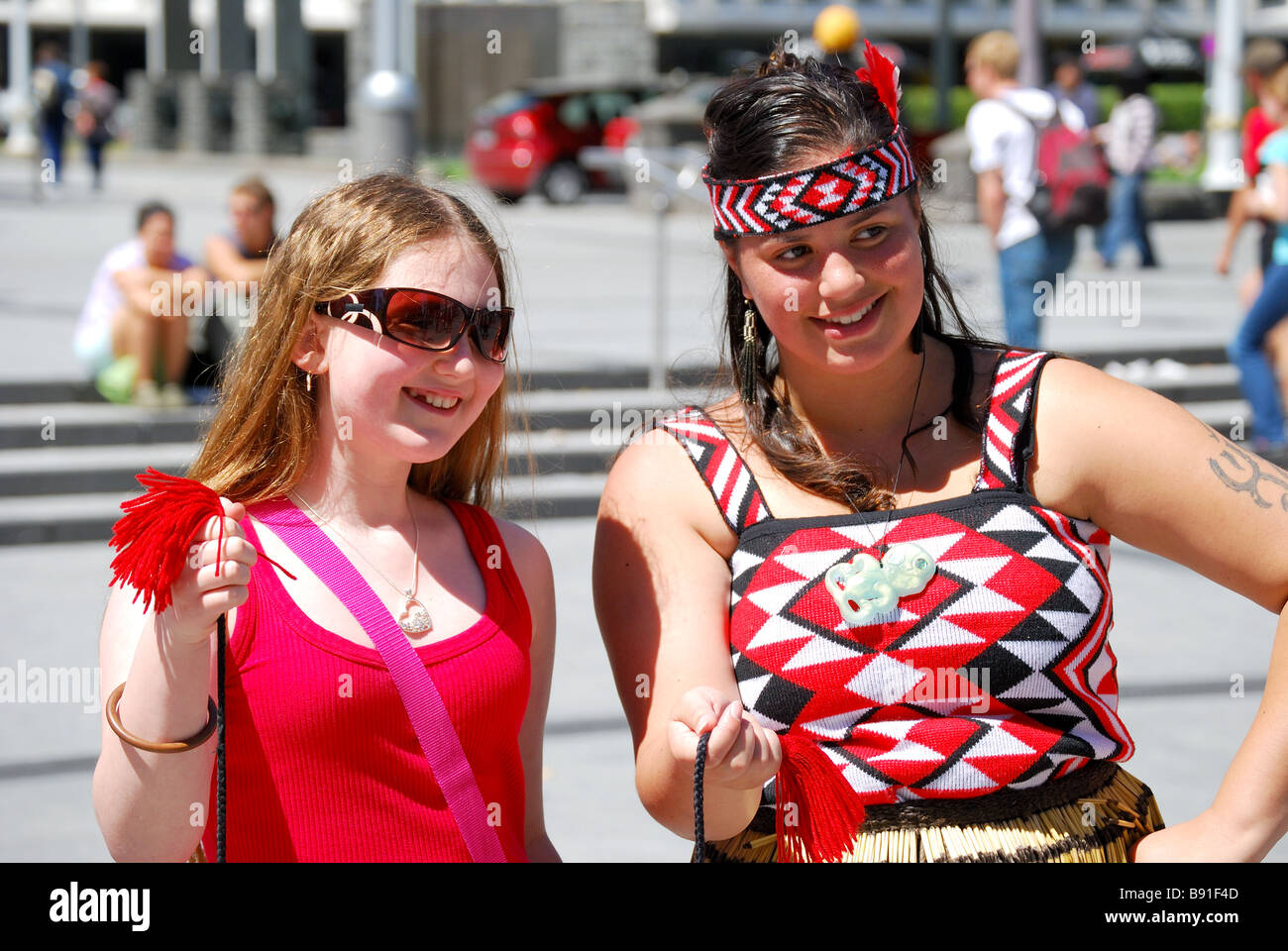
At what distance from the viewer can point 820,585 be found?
1.95 meters

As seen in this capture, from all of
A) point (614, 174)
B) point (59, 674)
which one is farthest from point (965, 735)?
point (614, 174)

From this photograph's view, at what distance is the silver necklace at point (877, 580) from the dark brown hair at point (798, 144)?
10cm

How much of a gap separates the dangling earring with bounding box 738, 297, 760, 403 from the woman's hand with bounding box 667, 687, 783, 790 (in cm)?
55

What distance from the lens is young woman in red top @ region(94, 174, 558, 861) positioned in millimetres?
1799

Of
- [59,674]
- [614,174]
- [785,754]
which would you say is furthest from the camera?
[614,174]

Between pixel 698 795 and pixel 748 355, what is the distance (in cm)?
72

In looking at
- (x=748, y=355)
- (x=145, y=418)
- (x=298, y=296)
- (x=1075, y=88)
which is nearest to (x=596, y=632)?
(x=145, y=418)

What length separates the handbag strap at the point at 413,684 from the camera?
1.89 m

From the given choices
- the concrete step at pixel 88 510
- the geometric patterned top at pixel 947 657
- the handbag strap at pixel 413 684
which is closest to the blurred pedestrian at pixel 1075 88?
the concrete step at pixel 88 510

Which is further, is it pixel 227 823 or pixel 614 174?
pixel 614 174

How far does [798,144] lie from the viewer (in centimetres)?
203
